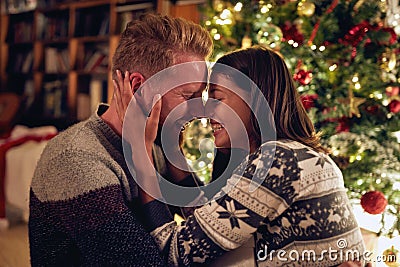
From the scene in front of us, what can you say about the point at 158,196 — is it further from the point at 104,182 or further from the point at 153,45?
the point at 153,45

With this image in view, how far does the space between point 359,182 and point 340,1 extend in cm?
84

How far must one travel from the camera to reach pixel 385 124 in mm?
2234

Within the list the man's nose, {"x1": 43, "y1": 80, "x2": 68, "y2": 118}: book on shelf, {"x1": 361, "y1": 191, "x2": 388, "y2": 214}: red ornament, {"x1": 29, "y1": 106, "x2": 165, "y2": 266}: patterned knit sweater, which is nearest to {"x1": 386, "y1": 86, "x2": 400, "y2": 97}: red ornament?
{"x1": 361, "y1": 191, "x2": 388, "y2": 214}: red ornament

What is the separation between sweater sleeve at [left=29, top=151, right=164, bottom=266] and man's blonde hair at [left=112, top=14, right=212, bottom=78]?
274 mm

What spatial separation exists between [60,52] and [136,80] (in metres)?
4.06

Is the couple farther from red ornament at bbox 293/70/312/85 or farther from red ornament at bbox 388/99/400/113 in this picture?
red ornament at bbox 388/99/400/113

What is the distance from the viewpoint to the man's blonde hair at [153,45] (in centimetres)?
127

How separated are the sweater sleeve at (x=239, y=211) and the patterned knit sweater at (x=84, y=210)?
69 mm

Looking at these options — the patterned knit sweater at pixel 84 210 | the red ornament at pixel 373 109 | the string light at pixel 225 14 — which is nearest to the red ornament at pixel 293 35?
the string light at pixel 225 14

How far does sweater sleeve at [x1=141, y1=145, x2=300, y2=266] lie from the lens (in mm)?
1127

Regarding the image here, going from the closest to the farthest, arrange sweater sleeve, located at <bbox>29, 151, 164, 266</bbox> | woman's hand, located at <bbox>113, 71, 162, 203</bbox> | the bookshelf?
1. sweater sleeve, located at <bbox>29, 151, 164, 266</bbox>
2. woman's hand, located at <bbox>113, 71, 162, 203</bbox>
3. the bookshelf

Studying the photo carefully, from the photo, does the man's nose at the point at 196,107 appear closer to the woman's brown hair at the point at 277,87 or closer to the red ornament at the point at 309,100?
the woman's brown hair at the point at 277,87

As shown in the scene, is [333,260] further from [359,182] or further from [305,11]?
[305,11]

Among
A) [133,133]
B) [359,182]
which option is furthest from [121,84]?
[359,182]
